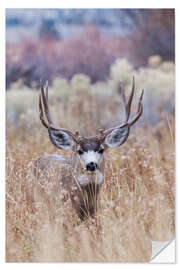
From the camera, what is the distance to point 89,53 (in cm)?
526

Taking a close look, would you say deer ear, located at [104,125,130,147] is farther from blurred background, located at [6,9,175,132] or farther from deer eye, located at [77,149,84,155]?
blurred background, located at [6,9,175,132]

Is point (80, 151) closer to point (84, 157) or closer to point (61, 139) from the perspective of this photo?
point (84, 157)

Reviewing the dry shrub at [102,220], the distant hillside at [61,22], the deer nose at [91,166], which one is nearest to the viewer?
the deer nose at [91,166]

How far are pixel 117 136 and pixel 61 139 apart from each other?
54 centimetres

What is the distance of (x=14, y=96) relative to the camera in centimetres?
513

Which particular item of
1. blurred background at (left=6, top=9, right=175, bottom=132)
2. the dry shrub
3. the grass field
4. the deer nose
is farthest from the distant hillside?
the deer nose

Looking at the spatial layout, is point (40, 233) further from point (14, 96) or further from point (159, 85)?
point (159, 85)

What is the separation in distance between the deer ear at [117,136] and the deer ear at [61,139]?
34 cm

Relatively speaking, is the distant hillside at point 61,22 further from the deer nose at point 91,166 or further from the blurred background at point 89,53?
the deer nose at point 91,166

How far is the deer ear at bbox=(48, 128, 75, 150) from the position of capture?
425 centimetres

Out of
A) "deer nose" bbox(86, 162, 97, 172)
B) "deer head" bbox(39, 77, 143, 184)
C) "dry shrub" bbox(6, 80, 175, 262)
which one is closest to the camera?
"deer nose" bbox(86, 162, 97, 172)

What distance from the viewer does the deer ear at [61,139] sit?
167 inches

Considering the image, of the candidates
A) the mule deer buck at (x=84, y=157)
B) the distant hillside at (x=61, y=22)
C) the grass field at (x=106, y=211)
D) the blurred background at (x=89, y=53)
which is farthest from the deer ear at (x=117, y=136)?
the distant hillside at (x=61, y=22)

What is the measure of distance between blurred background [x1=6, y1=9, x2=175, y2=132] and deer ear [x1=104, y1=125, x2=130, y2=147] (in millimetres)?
858
